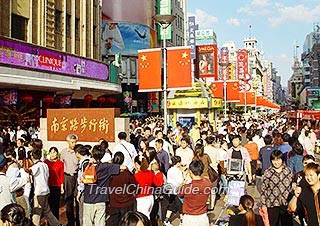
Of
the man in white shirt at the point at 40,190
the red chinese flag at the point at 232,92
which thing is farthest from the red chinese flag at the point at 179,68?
the red chinese flag at the point at 232,92

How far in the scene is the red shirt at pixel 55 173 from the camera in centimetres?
772

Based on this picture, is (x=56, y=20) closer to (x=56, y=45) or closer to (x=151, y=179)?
(x=56, y=45)

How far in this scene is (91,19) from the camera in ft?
108

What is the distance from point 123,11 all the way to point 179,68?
1486 inches

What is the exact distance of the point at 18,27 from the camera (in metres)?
23.4

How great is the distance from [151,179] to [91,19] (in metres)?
27.7

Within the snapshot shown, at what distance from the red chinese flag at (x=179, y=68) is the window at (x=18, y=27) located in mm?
10670

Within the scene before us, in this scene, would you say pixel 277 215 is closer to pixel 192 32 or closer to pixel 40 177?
pixel 40 177

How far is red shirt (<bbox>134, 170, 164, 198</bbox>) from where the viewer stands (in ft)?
22.8

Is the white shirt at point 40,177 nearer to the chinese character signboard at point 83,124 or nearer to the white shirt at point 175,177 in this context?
the white shirt at point 175,177

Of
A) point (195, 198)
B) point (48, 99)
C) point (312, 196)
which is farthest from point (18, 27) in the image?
point (312, 196)

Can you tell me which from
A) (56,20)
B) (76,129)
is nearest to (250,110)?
(56,20)

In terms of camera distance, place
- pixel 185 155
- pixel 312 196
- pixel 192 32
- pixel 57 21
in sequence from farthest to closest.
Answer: pixel 192 32, pixel 57 21, pixel 185 155, pixel 312 196

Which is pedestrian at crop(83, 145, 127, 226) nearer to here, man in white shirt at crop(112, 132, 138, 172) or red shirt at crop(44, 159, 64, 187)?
red shirt at crop(44, 159, 64, 187)
